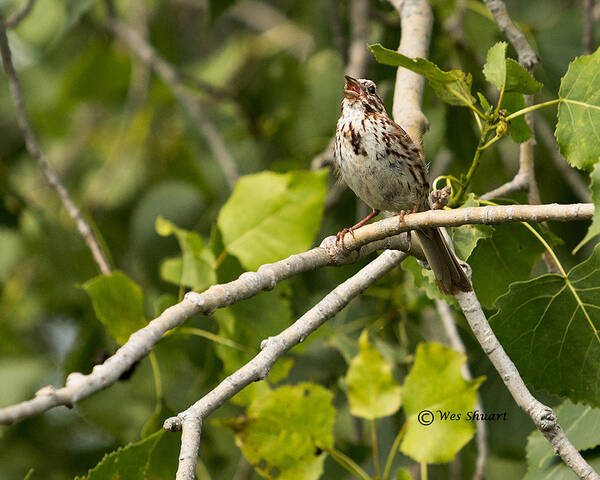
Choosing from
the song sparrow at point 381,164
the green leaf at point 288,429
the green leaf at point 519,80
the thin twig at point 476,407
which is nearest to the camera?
the green leaf at point 519,80

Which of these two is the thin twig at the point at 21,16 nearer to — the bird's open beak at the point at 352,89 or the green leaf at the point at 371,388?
the bird's open beak at the point at 352,89

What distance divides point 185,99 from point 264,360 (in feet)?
9.59

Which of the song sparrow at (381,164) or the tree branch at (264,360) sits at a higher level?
the song sparrow at (381,164)

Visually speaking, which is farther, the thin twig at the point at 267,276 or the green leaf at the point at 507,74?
the green leaf at the point at 507,74

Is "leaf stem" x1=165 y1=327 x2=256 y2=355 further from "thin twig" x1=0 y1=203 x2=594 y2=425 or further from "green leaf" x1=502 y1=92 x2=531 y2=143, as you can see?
"green leaf" x1=502 y1=92 x2=531 y2=143

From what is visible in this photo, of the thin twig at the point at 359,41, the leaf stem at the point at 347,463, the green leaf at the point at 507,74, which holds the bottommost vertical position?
the leaf stem at the point at 347,463

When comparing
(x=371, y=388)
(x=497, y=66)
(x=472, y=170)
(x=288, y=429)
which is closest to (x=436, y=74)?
(x=497, y=66)

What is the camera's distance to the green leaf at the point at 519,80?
2.05 meters

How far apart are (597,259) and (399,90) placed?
38.4 inches

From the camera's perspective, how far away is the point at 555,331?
89.2 inches

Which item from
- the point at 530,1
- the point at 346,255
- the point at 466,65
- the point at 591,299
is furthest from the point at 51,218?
the point at 530,1

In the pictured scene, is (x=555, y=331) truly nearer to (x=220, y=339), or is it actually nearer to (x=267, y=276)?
(x=267, y=276)

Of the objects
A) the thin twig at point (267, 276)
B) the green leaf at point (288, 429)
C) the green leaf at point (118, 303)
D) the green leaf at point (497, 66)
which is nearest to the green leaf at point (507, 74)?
the green leaf at point (497, 66)

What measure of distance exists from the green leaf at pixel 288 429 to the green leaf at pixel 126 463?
0.36 m
